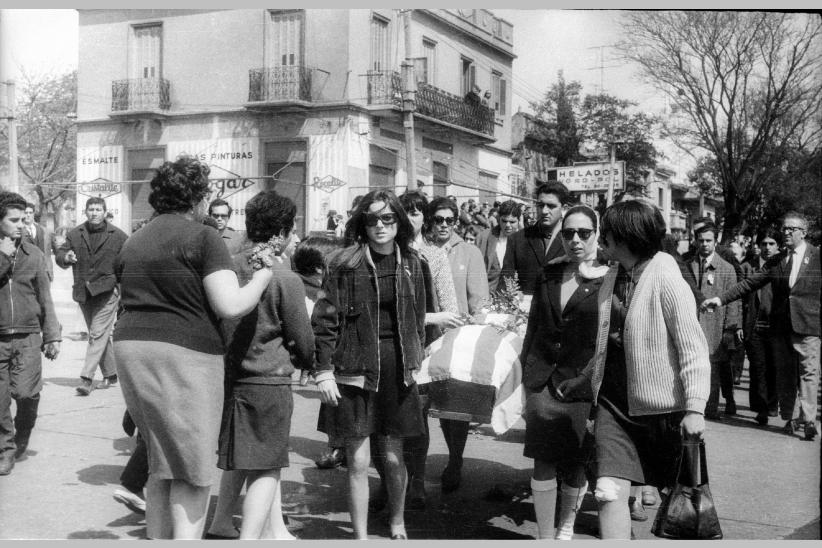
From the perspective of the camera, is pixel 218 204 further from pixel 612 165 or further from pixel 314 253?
pixel 612 165

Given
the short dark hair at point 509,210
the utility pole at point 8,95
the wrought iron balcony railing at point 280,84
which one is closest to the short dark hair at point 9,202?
the utility pole at point 8,95

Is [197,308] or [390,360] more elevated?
[197,308]

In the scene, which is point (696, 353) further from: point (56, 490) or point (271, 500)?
point (56, 490)

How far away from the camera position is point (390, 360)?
12.6 ft

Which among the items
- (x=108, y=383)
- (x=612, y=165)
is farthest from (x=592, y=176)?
(x=108, y=383)

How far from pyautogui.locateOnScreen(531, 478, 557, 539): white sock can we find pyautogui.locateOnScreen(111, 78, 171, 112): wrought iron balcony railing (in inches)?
119

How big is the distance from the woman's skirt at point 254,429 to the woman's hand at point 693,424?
167 centimetres

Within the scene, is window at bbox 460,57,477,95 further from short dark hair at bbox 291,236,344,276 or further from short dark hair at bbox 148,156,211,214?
short dark hair at bbox 148,156,211,214

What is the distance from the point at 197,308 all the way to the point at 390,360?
102 centimetres

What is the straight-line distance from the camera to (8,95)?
4.65 m

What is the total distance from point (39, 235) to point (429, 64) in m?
3.03

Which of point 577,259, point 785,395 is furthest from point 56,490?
point 785,395

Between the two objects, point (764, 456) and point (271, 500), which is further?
point (764, 456)

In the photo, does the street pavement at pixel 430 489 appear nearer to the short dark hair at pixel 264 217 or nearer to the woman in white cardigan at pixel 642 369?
the woman in white cardigan at pixel 642 369
